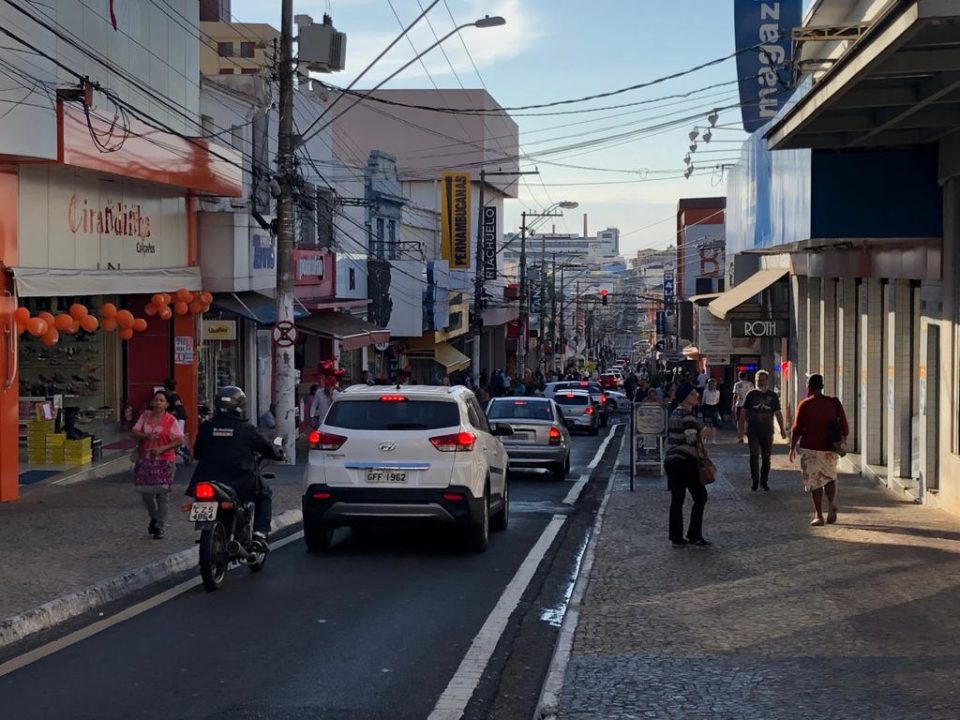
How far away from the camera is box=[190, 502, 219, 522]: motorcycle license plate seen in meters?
11.1

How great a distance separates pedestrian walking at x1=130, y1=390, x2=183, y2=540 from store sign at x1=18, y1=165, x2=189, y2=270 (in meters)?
6.46

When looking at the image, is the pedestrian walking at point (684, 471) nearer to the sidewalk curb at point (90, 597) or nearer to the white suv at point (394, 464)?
the white suv at point (394, 464)

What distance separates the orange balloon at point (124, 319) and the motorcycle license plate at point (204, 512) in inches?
471

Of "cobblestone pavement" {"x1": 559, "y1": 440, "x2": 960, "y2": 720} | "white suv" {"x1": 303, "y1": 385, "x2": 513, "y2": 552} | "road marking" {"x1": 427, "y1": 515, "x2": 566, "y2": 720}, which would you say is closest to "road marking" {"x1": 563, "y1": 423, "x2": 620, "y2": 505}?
"cobblestone pavement" {"x1": 559, "y1": 440, "x2": 960, "y2": 720}

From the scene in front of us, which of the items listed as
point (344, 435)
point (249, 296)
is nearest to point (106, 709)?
point (344, 435)

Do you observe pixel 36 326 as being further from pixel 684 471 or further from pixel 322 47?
pixel 684 471

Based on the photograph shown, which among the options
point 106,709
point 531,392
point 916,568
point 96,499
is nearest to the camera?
point 106,709

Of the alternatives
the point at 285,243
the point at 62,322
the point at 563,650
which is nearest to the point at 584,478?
the point at 285,243

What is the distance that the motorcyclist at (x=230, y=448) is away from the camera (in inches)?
461

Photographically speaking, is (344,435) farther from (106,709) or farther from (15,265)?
(15,265)

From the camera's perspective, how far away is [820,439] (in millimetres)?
15047

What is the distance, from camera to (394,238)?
55969 mm

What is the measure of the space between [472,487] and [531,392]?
122 feet

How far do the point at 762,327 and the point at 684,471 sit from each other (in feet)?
65.6
